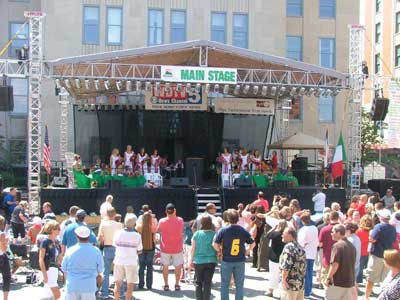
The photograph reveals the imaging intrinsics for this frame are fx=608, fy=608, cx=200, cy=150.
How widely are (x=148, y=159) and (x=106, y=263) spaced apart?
12942 millimetres

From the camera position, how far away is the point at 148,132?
28672mm

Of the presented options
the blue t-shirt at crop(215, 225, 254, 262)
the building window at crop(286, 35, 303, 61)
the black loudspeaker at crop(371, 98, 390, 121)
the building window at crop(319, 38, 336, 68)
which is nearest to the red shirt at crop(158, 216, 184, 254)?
the blue t-shirt at crop(215, 225, 254, 262)

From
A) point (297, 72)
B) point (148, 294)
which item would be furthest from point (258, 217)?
point (297, 72)

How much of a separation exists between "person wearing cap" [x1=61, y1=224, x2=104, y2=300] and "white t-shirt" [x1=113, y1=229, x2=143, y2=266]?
2.07 m

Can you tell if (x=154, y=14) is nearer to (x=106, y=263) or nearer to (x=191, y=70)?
(x=191, y=70)

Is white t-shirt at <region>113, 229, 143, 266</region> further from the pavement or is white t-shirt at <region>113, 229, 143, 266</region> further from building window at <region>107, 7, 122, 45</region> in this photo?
building window at <region>107, 7, 122, 45</region>

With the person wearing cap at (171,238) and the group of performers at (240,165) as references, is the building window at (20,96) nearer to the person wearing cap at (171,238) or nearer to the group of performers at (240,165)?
the group of performers at (240,165)

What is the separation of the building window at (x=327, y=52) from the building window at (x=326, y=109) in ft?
6.64

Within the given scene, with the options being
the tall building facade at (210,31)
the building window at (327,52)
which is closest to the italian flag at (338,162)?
the tall building facade at (210,31)

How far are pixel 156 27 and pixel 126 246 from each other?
23.9 meters

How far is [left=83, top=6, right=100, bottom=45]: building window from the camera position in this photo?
1229 inches

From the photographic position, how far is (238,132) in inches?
1151

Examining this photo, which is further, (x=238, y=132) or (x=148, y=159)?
(x=238, y=132)

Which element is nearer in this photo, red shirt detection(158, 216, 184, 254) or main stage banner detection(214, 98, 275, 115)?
red shirt detection(158, 216, 184, 254)
